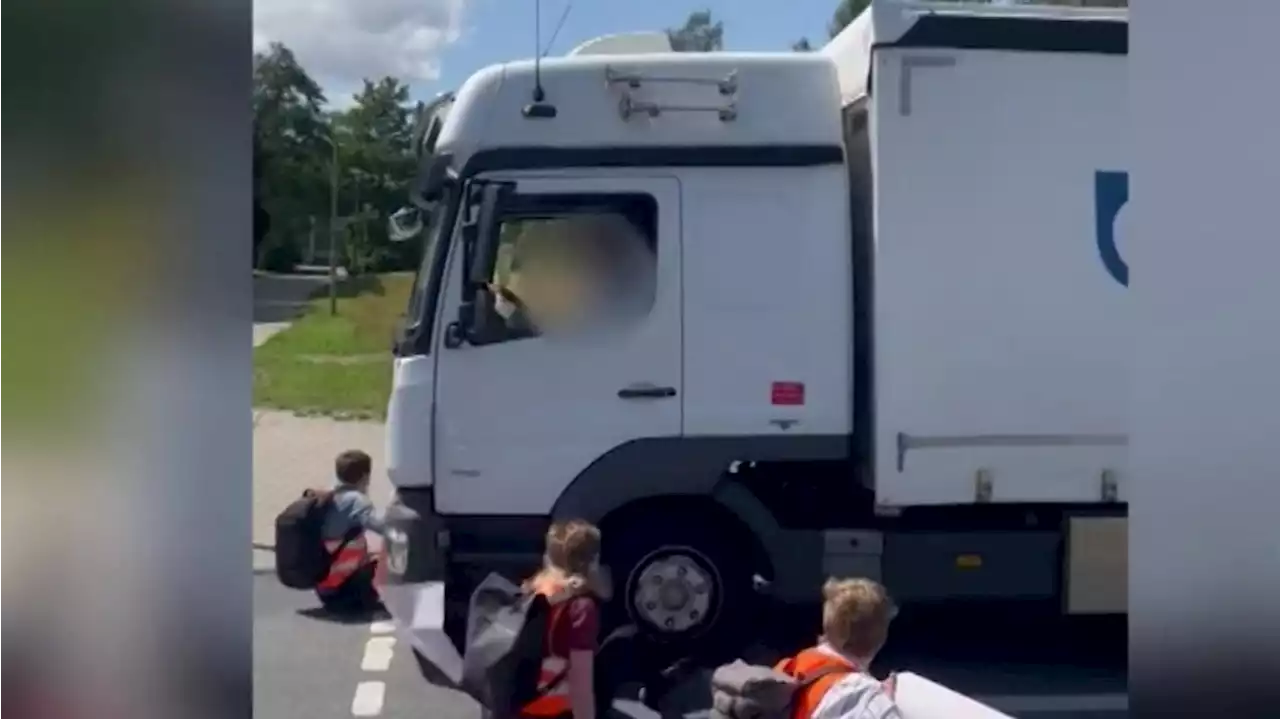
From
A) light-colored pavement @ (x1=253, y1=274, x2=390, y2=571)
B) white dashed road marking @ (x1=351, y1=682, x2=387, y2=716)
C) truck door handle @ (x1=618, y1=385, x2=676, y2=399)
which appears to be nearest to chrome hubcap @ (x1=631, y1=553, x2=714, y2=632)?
truck door handle @ (x1=618, y1=385, x2=676, y2=399)

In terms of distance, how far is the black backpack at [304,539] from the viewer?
8359 mm

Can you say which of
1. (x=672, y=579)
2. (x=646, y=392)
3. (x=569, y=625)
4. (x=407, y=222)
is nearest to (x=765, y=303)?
(x=646, y=392)

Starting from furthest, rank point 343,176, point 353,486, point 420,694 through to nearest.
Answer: point 343,176, point 353,486, point 420,694

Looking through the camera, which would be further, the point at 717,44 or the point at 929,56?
the point at 717,44

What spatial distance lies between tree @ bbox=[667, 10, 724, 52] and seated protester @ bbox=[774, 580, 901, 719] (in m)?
3.59

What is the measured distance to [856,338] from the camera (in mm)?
6938

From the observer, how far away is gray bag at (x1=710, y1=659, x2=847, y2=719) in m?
4.07

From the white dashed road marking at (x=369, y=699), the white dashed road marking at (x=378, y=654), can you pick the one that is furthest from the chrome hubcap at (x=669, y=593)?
the white dashed road marking at (x=378, y=654)

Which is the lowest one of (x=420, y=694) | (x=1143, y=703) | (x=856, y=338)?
(x=420, y=694)

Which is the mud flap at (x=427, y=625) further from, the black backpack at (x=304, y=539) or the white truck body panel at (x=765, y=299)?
the black backpack at (x=304, y=539)

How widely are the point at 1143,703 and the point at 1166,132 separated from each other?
1.37 metres

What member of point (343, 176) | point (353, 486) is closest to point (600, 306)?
point (353, 486)

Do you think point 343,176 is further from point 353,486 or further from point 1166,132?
point 1166,132

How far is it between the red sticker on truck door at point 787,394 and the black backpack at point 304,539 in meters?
2.69
